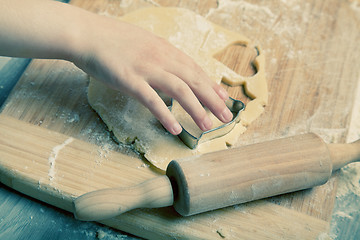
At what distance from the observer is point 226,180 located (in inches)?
36.9

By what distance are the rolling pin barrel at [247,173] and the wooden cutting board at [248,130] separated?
0.08 metres

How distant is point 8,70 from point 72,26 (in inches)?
16.2

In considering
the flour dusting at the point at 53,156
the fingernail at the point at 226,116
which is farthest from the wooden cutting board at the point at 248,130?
the fingernail at the point at 226,116

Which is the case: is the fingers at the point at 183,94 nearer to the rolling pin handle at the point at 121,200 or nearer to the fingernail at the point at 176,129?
the fingernail at the point at 176,129

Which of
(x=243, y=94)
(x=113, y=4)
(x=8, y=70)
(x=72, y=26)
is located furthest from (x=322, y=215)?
(x=8, y=70)

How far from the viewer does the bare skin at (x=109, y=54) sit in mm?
1059

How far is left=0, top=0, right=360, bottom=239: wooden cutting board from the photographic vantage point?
1017mm

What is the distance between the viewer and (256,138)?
1.18 meters

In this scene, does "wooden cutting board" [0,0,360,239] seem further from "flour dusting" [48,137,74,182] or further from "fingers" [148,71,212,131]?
"fingers" [148,71,212,131]

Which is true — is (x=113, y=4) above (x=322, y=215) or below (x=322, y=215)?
above

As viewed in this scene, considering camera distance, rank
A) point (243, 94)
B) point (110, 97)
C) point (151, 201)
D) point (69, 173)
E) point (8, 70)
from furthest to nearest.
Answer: point (8, 70) < point (243, 94) < point (110, 97) < point (69, 173) < point (151, 201)

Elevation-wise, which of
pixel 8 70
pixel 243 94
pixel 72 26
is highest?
pixel 72 26

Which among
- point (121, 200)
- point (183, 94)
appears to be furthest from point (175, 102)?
point (121, 200)

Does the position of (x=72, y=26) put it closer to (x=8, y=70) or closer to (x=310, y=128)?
(x=8, y=70)
